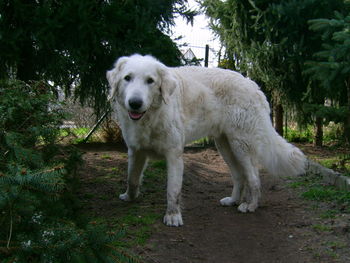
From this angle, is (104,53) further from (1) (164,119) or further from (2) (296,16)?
(2) (296,16)

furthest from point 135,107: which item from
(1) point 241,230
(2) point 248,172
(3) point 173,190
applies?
(2) point 248,172

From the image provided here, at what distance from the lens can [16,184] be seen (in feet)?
5.86

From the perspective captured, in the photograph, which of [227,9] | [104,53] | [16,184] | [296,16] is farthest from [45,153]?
[227,9]

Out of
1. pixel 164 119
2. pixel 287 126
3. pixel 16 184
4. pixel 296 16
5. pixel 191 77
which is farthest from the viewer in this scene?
pixel 287 126

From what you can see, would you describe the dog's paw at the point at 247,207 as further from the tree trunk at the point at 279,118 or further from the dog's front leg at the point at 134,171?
the tree trunk at the point at 279,118

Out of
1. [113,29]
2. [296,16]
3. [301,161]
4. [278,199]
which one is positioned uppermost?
[296,16]

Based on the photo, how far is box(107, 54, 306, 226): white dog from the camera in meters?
3.76

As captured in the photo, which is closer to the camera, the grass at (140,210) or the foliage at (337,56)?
the grass at (140,210)

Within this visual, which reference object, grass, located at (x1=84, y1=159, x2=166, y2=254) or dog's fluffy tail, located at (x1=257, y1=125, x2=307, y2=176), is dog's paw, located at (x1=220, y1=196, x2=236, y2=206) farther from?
grass, located at (x1=84, y1=159, x2=166, y2=254)

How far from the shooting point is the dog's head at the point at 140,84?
3549 mm

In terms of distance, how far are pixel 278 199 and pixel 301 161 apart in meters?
0.61

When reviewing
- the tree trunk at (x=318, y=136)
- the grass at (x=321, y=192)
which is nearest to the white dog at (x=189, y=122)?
the grass at (x=321, y=192)

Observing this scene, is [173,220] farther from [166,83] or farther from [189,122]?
[166,83]

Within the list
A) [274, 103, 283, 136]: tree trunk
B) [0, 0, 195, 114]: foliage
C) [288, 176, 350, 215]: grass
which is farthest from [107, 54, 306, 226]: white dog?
[274, 103, 283, 136]: tree trunk
